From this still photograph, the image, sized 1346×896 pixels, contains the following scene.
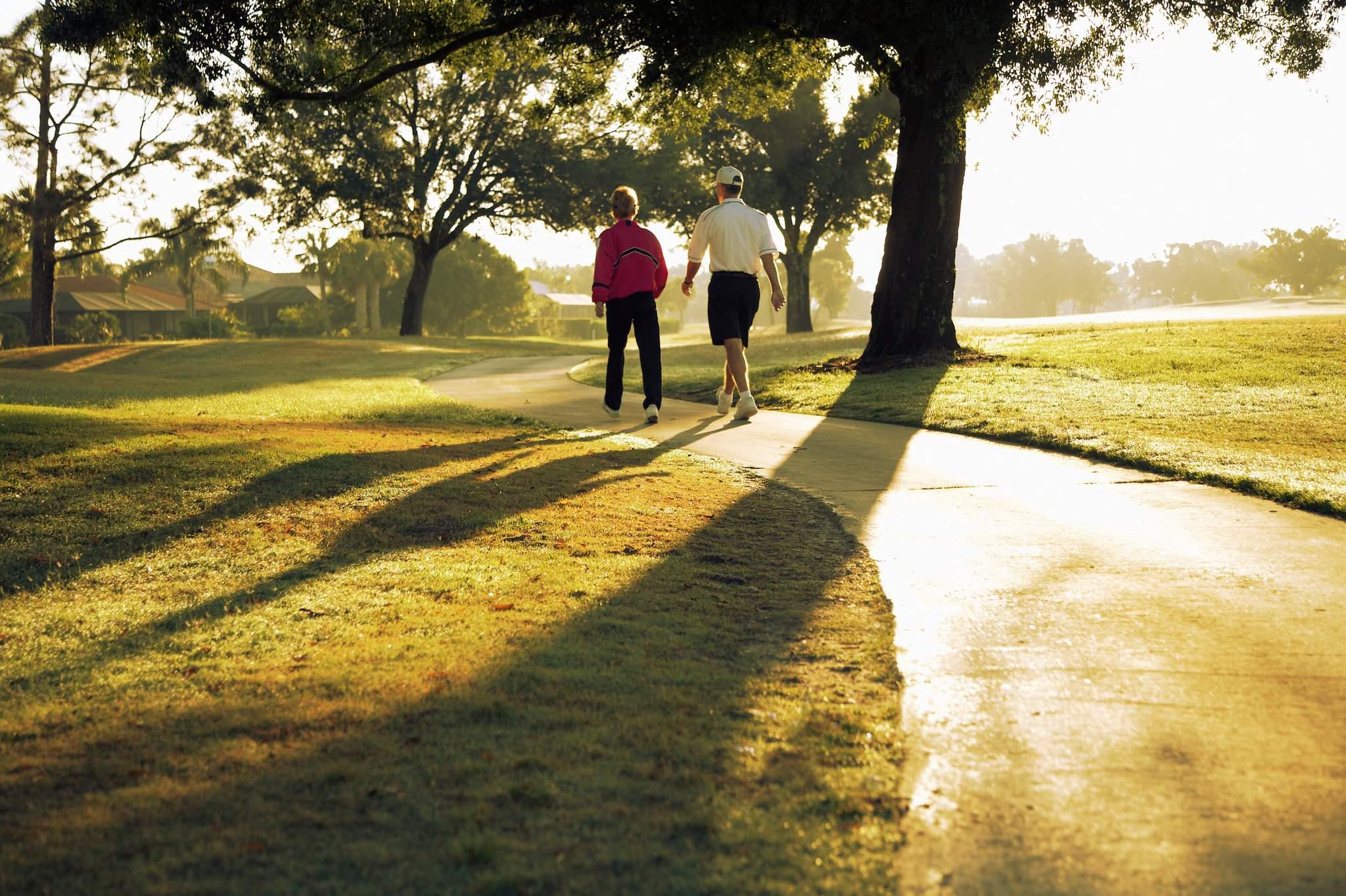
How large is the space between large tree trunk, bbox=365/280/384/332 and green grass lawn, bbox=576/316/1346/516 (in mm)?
57066

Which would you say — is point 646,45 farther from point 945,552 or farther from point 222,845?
point 222,845

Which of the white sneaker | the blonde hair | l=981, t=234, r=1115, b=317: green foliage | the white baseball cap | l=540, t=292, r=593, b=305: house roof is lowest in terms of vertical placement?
the white sneaker

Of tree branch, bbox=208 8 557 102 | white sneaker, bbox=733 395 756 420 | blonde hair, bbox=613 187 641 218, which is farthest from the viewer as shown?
tree branch, bbox=208 8 557 102

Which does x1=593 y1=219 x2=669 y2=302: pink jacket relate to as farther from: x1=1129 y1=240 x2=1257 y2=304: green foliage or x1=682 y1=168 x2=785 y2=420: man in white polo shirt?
x1=1129 y1=240 x2=1257 y2=304: green foliage

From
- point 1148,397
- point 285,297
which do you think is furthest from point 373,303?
point 1148,397

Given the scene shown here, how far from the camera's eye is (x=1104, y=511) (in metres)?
5.77

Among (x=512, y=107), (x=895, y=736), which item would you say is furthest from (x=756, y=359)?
(x=512, y=107)

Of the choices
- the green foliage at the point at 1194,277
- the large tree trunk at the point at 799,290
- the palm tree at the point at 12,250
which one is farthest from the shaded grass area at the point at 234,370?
the green foliage at the point at 1194,277

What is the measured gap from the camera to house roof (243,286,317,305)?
86312 millimetres

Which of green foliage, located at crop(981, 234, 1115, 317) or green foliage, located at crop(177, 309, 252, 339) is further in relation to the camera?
green foliage, located at crop(981, 234, 1115, 317)

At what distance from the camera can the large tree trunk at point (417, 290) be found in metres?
43.6

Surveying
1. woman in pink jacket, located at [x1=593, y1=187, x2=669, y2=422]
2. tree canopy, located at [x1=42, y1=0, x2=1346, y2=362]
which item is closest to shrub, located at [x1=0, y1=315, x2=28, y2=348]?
tree canopy, located at [x1=42, y1=0, x2=1346, y2=362]

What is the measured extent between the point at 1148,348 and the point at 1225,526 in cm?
1077

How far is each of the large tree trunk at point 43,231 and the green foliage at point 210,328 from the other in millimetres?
14626
